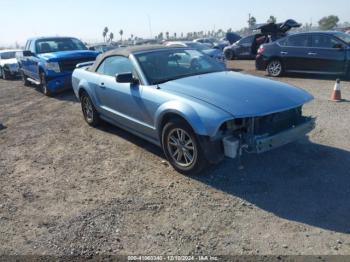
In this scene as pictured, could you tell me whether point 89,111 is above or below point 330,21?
below

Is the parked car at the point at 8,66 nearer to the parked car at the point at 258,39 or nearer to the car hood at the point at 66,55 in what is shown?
the car hood at the point at 66,55

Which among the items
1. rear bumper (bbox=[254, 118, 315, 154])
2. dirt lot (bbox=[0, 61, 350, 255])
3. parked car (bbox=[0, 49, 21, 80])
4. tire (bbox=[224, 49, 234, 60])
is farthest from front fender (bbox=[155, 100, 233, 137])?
tire (bbox=[224, 49, 234, 60])

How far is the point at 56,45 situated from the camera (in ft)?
38.3

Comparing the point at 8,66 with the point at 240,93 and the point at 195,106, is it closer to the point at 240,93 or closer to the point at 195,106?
the point at 195,106

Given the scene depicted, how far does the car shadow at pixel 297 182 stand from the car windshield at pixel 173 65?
1.52m

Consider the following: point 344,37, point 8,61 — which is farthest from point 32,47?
point 344,37

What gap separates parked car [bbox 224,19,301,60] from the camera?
17203 mm

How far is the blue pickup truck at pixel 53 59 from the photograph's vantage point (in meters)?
10.5

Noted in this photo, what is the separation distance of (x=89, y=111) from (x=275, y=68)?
7.61 metres

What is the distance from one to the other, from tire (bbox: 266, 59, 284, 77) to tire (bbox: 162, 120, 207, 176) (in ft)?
28.2

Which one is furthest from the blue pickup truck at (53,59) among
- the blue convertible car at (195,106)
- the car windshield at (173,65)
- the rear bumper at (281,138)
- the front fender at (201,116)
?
the rear bumper at (281,138)

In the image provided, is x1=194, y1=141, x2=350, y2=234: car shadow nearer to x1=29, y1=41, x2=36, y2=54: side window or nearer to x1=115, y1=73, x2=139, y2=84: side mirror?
x1=115, y1=73, x2=139, y2=84: side mirror

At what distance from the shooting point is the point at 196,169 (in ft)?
14.8

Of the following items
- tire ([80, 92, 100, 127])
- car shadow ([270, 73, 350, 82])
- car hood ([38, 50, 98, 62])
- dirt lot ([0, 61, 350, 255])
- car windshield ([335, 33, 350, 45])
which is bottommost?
dirt lot ([0, 61, 350, 255])
